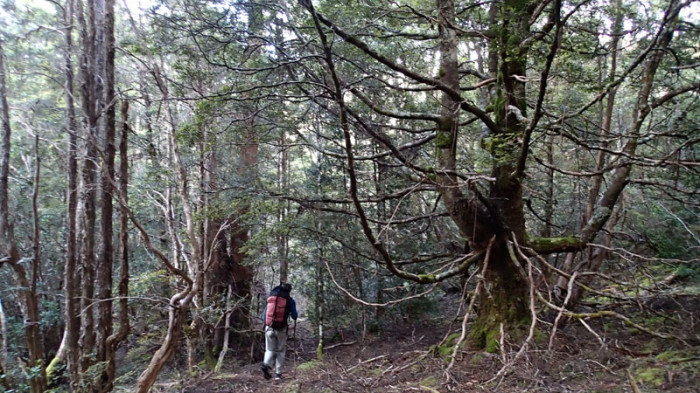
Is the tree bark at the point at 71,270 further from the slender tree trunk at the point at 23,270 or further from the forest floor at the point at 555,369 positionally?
the forest floor at the point at 555,369

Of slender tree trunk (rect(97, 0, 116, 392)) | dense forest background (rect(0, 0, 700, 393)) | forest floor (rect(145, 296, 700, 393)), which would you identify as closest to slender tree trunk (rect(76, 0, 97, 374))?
dense forest background (rect(0, 0, 700, 393))

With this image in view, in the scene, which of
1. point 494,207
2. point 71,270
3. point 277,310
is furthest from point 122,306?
point 494,207

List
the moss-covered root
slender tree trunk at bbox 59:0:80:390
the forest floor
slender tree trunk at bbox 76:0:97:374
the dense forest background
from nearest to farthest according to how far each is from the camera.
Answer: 1. the forest floor
2. the dense forest background
3. slender tree trunk at bbox 59:0:80:390
4. slender tree trunk at bbox 76:0:97:374
5. the moss-covered root

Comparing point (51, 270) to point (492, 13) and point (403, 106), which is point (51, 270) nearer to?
point (403, 106)

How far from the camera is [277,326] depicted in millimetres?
7715

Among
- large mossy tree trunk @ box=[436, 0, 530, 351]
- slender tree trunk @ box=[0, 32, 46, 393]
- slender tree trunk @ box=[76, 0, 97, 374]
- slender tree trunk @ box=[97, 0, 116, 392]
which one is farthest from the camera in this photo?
slender tree trunk @ box=[0, 32, 46, 393]

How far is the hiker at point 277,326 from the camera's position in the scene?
25.2 feet

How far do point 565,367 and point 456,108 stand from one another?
3.49m

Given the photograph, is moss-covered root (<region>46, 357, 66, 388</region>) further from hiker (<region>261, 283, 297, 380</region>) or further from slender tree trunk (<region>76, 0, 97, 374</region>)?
hiker (<region>261, 283, 297, 380</region>)

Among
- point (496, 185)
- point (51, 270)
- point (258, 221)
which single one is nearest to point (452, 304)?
point (258, 221)

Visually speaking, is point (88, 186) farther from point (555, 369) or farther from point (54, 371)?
point (555, 369)

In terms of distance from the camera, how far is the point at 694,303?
6473 mm

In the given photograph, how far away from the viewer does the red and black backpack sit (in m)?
7.69

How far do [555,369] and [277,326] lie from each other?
15.5 feet
